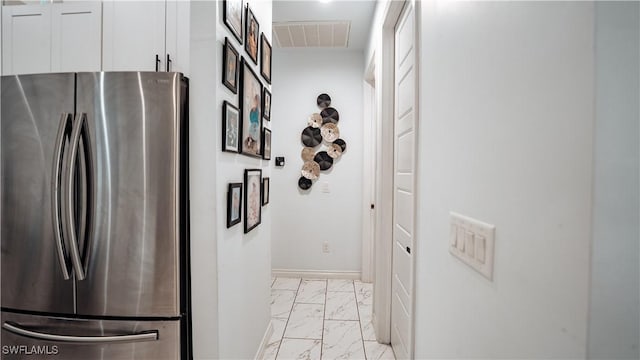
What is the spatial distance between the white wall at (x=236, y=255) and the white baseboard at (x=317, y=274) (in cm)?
145

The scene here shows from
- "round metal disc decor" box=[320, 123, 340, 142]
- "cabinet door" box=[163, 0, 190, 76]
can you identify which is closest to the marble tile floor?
"round metal disc decor" box=[320, 123, 340, 142]

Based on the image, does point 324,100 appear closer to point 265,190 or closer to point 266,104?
point 266,104

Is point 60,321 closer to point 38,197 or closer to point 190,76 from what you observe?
point 38,197

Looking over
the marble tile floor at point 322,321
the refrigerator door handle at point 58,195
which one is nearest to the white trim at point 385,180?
the marble tile floor at point 322,321

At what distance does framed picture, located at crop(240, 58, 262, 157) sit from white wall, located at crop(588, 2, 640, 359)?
1.34 meters

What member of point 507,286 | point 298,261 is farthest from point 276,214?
point 507,286

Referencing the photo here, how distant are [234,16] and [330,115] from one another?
2045 mm

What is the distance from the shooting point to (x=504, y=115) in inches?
22.0

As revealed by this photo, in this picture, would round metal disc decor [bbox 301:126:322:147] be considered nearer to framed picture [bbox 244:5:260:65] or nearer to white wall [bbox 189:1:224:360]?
framed picture [bbox 244:5:260:65]

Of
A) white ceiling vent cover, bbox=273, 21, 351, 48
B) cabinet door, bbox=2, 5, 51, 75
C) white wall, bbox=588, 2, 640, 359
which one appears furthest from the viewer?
white ceiling vent cover, bbox=273, 21, 351, 48

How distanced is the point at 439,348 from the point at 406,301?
2.53ft

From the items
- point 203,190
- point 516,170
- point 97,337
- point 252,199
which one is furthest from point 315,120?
point 516,170

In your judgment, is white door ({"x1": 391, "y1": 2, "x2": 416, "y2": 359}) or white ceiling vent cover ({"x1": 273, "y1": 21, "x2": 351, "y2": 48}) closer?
white door ({"x1": 391, "y1": 2, "x2": 416, "y2": 359})

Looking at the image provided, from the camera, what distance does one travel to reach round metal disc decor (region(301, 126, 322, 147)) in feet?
10.9
